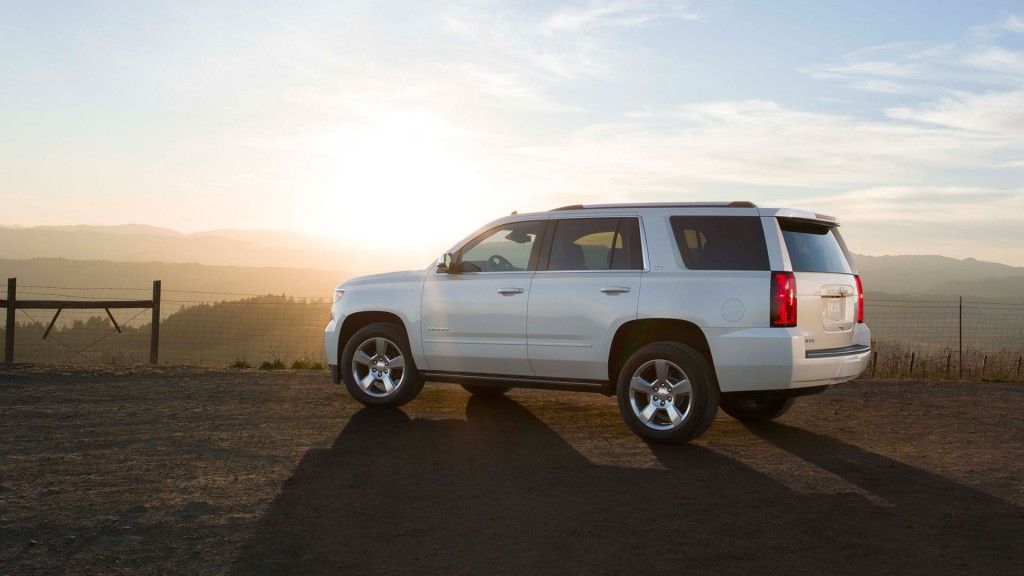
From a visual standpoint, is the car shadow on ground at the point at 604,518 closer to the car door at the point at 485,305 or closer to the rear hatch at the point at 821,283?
the rear hatch at the point at 821,283

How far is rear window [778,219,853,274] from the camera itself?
318 inches

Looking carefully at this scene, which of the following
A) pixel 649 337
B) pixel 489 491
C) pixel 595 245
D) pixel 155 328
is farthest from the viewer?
pixel 155 328

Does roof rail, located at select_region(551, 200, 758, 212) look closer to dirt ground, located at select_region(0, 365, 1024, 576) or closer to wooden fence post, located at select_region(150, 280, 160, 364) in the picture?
dirt ground, located at select_region(0, 365, 1024, 576)

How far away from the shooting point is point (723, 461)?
763cm

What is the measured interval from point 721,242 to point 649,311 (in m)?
0.86

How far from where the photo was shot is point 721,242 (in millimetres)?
8195

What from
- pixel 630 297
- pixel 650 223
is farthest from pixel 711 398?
pixel 650 223

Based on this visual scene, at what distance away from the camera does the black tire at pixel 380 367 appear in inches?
393

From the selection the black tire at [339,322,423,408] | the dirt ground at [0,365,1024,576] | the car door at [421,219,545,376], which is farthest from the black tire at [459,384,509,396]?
the car door at [421,219,545,376]

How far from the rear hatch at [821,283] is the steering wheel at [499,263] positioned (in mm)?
2660

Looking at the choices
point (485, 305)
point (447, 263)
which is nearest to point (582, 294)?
point (485, 305)

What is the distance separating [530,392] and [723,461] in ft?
15.2

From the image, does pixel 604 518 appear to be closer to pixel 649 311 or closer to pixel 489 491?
pixel 489 491

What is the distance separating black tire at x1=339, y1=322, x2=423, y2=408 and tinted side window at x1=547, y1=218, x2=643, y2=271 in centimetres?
200
